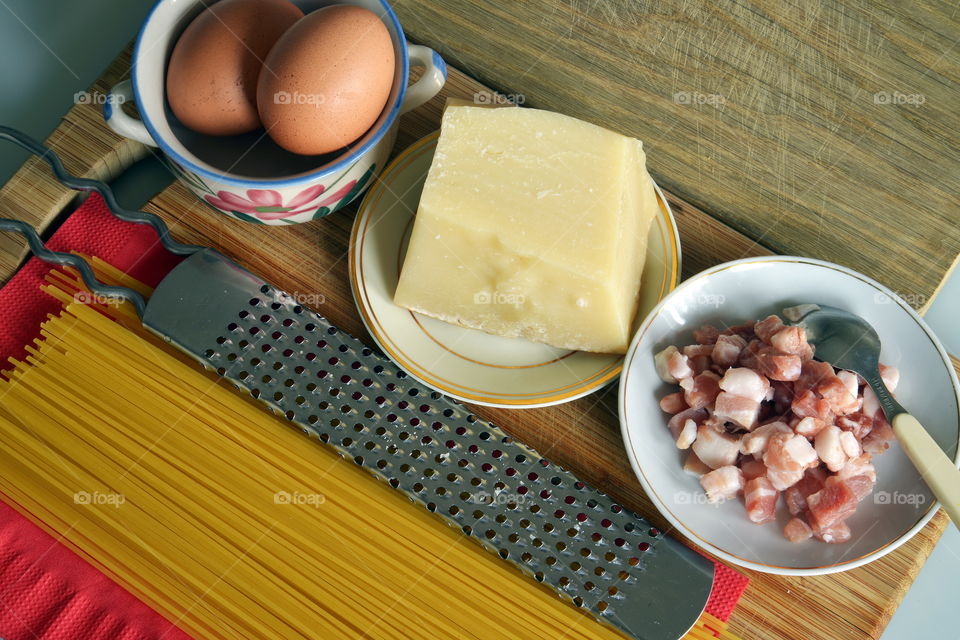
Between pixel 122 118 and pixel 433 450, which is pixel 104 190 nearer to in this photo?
pixel 122 118

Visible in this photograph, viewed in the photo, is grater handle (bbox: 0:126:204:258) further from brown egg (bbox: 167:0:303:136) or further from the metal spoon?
the metal spoon

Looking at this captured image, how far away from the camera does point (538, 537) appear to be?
965 millimetres

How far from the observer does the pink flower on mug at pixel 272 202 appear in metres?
0.95

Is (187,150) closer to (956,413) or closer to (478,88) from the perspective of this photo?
(478,88)

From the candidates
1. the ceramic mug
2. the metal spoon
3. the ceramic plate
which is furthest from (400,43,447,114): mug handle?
the metal spoon

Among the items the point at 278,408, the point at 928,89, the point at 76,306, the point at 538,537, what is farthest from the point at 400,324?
the point at 928,89

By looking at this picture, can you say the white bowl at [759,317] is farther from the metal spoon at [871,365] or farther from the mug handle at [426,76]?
the mug handle at [426,76]

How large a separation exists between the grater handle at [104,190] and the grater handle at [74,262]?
0.02 metres

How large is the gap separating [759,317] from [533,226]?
1.12 ft

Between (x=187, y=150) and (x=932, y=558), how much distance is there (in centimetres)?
122

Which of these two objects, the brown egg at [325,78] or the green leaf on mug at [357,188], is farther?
the green leaf on mug at [357,188]

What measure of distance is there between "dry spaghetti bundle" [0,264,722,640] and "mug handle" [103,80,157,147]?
0.86 ft

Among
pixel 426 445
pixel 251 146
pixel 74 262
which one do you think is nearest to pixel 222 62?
pixel 251 146

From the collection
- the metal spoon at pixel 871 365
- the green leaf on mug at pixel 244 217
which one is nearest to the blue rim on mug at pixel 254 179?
the green leaf on mug at pixel 244 217
